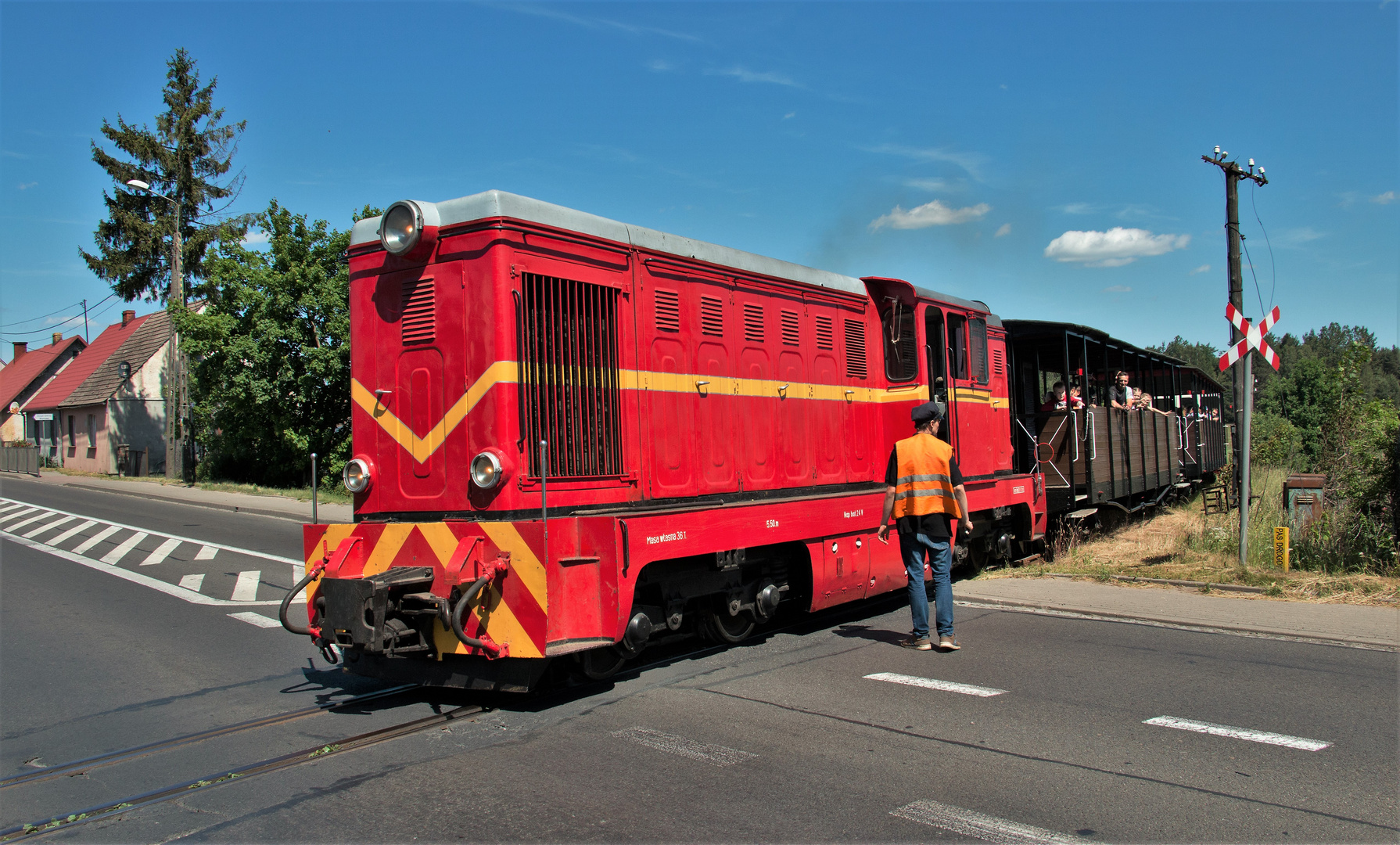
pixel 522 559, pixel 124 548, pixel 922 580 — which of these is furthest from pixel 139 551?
pixel 922 580

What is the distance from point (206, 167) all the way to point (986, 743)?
113 ft

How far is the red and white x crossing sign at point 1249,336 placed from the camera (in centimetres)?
888

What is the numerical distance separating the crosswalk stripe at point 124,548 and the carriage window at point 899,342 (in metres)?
11.0

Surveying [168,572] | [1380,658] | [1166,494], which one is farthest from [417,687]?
[1166,494]

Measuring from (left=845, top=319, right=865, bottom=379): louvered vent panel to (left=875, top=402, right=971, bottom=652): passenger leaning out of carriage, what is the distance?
4.99 ft

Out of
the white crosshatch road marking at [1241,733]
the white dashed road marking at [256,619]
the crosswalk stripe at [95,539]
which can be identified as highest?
the crosswalk stripe at [95,539]

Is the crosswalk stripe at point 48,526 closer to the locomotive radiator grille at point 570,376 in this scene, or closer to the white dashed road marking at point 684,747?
the locomotive radiator grille at point 570,376

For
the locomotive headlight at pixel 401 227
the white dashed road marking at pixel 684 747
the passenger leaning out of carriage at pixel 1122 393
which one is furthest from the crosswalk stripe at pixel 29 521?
the passenger leaning out of carriage at pixel 1122 393

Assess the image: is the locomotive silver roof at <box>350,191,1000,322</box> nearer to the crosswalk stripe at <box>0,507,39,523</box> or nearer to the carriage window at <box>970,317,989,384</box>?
the carriage window at <box>970,317,989,384</box>

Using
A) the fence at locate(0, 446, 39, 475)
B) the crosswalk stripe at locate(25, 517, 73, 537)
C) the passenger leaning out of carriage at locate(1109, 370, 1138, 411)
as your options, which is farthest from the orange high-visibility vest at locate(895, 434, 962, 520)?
the fence at locate(0, 446, 39, 475)

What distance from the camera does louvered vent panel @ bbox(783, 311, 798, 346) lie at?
7371mm

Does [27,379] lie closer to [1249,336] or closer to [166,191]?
[166,191]

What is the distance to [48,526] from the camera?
17.1 meters

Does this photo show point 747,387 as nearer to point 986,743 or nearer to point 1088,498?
point 986,743
